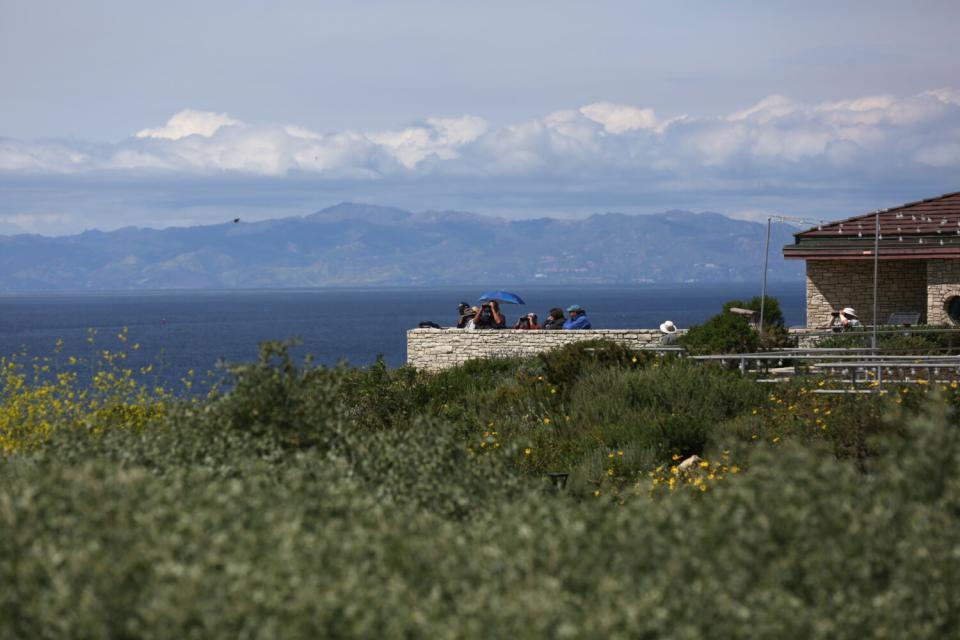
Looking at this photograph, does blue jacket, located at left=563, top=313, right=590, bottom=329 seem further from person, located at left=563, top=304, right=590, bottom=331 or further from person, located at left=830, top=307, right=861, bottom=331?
person, located at left=830, top=307, right=861, bottom=331

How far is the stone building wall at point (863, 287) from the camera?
30875 mm

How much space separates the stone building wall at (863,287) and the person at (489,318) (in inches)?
318

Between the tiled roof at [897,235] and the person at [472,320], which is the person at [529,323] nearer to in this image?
the person at [472,320]

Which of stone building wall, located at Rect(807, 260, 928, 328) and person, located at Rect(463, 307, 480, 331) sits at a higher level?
stone building wall, located at Rect(807, 260, 928, 328)

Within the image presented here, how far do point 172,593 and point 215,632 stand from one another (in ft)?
0.84

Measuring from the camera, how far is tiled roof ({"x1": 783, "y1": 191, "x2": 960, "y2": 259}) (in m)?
28.1

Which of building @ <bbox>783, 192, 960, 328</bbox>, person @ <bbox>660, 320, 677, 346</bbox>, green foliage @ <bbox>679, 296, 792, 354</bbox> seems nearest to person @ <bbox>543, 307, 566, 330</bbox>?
person @ <bbox>660, 320, 677, 346</bbox>

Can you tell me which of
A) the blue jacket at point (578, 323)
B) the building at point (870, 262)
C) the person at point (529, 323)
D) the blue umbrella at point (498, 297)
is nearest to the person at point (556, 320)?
the blue jacket at point (578, 323)

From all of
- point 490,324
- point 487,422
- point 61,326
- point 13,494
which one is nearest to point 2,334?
point 61,326

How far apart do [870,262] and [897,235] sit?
1617 millimetres

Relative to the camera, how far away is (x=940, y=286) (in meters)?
28.2

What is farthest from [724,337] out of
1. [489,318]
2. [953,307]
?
[953,307]

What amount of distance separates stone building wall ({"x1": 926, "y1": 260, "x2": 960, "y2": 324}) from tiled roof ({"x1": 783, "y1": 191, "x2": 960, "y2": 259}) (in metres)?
0.55

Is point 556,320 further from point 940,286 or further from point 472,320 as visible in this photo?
point 940,286
